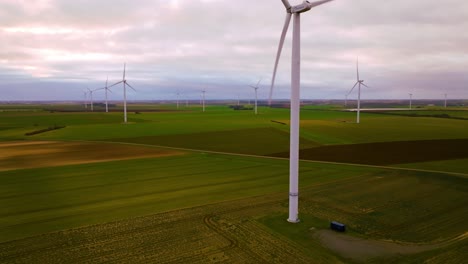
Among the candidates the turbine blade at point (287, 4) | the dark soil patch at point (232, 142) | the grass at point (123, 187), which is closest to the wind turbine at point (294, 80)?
the turbine blade at point (287, 4)

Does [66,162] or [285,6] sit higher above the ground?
[285,6]

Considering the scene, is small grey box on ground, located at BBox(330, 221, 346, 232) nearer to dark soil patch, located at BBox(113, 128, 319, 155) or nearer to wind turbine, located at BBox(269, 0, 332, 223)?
wind turbine, located at BBox(269, 0, 332, 223)

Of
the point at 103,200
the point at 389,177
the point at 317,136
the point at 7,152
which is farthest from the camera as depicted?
the point at 317,136

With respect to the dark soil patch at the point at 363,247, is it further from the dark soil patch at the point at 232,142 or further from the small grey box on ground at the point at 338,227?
the dark soil patch at the point at 232,142

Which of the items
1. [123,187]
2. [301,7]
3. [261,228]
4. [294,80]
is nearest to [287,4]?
[301,7]

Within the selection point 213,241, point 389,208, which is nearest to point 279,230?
point 213,241

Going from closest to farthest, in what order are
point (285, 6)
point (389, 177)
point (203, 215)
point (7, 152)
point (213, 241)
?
point (213, 241) < point (285, 6) < point (203, 215) < point (389, 177) < point (7, 152)

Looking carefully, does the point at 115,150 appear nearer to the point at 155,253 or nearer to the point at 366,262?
the point at 155,253
